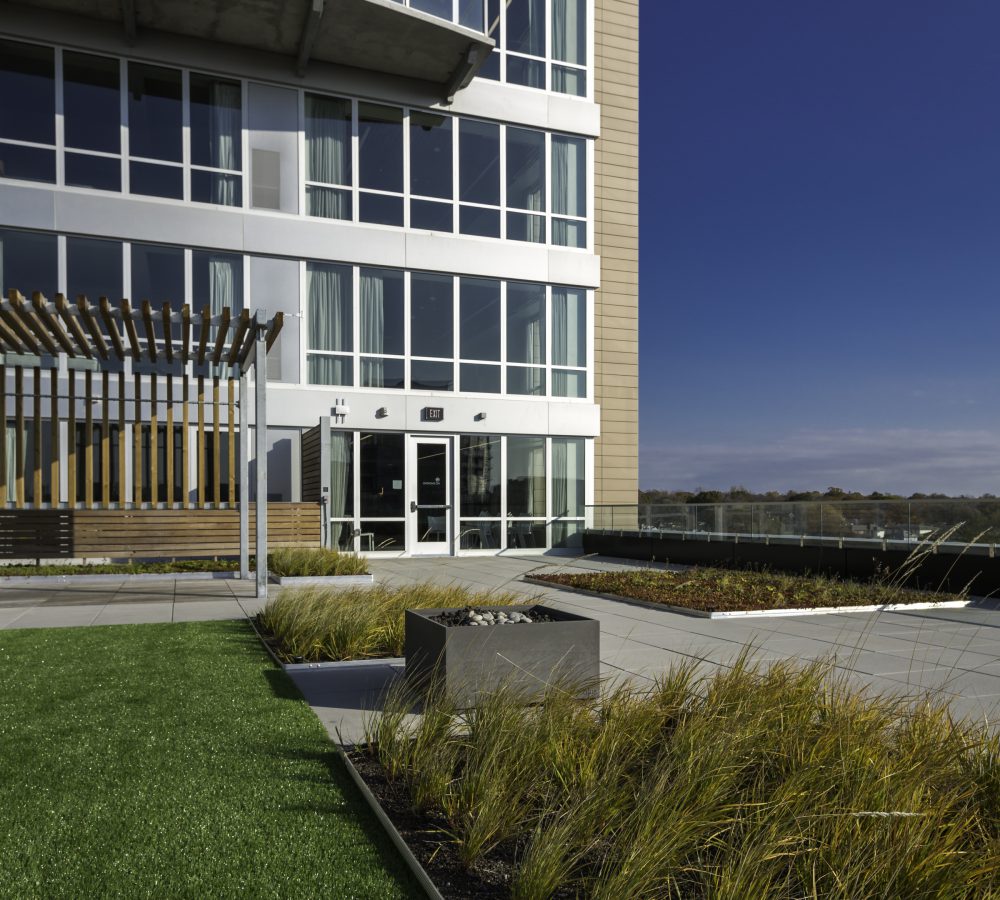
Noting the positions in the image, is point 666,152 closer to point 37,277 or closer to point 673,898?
point 37,277

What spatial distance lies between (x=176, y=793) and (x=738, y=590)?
8.91 m

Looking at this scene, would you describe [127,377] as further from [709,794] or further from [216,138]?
[709,794]

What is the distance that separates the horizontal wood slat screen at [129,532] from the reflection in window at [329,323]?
4246 mm

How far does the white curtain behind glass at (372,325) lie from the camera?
18719 millimetres

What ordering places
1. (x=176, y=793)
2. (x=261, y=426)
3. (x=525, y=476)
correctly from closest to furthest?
(x=176, y=793) < (x=261, y=426) < (x=525, y=476)

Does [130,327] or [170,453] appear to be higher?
[130,327]

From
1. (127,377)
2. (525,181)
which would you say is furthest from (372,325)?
(525,181)

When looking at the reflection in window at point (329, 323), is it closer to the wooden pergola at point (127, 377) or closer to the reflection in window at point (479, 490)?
the wooden pergola at point (127, 377)

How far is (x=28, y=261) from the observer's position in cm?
1642

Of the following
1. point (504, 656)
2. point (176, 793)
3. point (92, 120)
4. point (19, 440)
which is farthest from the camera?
point (92, 120)

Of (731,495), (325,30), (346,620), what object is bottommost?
(346,620)

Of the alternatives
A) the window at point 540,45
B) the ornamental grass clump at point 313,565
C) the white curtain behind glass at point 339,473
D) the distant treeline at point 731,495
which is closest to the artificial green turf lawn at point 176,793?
the ornamental grass clump at point 313,565

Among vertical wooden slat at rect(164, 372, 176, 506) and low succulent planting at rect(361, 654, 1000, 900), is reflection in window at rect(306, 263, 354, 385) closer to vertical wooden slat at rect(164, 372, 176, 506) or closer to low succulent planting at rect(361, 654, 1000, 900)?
vertical wooden slat at rect(164, 372, 176, 506)

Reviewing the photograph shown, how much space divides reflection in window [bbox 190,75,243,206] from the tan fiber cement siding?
8.93m
